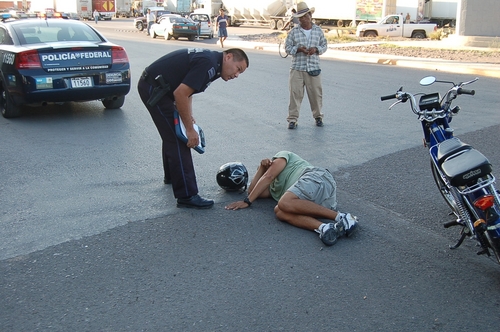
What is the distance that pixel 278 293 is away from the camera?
153 inches

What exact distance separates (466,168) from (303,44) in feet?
17.8

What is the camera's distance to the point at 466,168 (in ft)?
12.7

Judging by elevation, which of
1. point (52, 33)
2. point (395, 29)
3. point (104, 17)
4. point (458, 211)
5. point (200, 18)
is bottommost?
point (458, 211)

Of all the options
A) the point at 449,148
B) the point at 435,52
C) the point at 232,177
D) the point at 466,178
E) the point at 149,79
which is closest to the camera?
the point at 466,178

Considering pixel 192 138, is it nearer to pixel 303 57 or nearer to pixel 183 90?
pixel 183 90

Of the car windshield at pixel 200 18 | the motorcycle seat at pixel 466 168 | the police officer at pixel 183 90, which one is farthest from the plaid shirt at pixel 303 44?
the car windshield at pixel 200 18

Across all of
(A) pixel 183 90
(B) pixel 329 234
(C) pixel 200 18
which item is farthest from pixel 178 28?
(B) pixel 329 234

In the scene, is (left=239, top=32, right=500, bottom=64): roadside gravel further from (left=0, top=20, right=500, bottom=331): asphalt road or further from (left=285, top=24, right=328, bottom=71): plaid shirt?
(left=0, top=20, right=500, bottom=331): asphalt road

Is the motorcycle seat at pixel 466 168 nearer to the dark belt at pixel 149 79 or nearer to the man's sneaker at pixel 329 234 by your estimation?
the man's sneaker at pixel 329 234

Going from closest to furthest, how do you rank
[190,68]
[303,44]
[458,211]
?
[458,211] < [190,68] < [303,44]

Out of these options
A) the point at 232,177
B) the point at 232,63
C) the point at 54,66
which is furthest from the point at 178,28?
the point at 232,63

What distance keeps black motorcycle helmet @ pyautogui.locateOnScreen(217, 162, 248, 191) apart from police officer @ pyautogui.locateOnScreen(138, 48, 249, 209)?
469 millimetres

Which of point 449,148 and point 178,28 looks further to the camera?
point 178,28

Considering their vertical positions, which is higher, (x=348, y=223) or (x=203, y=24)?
(x=203, y=24)
